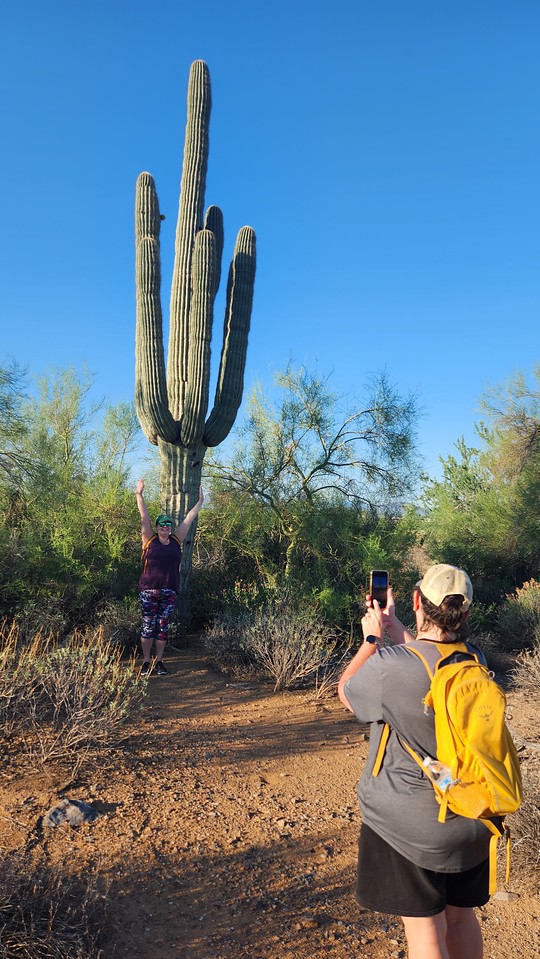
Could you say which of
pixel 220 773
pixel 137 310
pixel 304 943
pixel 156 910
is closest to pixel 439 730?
pixel 304 943

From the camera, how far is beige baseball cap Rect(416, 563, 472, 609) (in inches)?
76.6

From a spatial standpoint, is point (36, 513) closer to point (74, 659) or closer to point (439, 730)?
point (74, 659)

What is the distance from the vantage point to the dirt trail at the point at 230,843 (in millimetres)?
2895

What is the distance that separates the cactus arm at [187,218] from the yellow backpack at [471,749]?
24.6ft

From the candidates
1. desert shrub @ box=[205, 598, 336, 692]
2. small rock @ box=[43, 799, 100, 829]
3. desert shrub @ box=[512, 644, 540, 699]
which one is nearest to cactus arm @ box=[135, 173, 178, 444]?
desert shrub @ box=[205, 598, 336, 692]

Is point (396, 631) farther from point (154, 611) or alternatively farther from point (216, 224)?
point (216, 224)

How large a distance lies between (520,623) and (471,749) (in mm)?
8136

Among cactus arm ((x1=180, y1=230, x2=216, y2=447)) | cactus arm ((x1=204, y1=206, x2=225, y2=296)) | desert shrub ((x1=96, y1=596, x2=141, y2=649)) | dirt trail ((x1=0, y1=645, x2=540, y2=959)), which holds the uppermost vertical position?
cactus arm ((x1=204, y1=206, x2=225, y2=296))

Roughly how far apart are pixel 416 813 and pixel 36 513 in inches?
282

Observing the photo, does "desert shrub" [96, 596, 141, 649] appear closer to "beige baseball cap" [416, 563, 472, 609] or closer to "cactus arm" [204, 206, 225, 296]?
"cactus arm" [204, 206, 225, 296]

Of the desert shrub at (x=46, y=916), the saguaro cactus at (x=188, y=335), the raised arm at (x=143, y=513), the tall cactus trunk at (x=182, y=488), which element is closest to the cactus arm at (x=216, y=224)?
the saguaro cactus at (x=188, y=335)

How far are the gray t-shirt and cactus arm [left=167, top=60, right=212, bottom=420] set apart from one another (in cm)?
735

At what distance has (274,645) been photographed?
6824mm

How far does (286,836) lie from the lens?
381 centimetres
